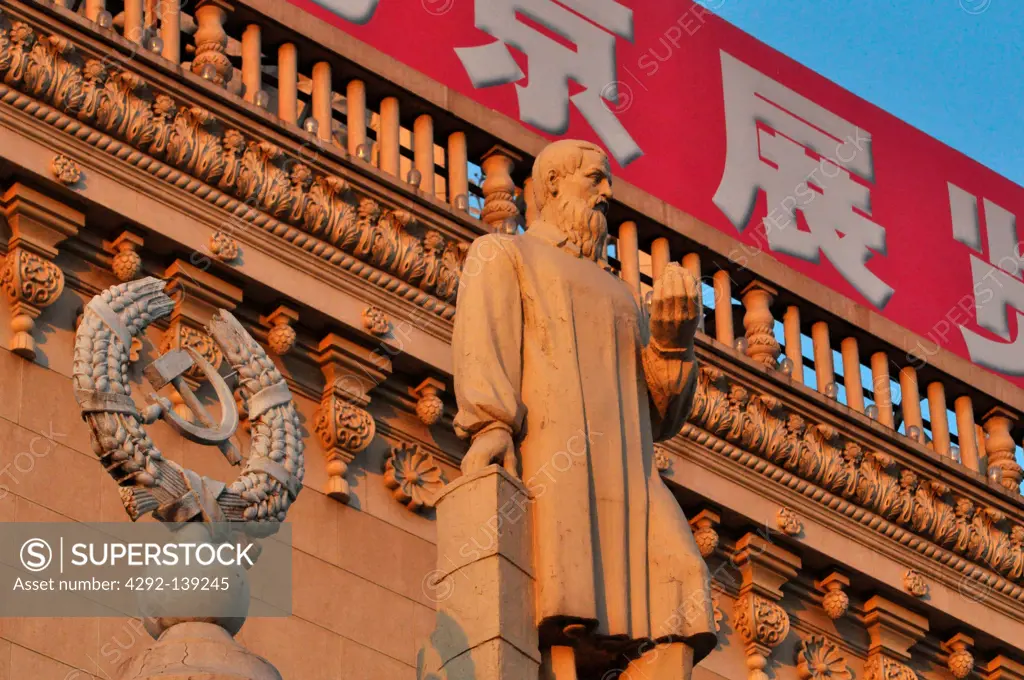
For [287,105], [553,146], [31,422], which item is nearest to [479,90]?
[287,105]

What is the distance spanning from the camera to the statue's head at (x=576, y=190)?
46.0 ft

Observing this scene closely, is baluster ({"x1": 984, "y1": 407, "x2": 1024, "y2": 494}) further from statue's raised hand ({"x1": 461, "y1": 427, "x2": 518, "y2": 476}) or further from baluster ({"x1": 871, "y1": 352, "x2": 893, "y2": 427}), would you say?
statue's raised hand ({"x1": 461, "y1": 427, "x2": 518, "y2": 476})

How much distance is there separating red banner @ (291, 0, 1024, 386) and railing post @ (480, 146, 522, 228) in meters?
0.46

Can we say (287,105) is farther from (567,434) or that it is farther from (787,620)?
(567,434)

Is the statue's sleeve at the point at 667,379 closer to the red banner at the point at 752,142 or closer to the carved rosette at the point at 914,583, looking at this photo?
the red banner at the point at 752,142

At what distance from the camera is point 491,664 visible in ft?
40.2

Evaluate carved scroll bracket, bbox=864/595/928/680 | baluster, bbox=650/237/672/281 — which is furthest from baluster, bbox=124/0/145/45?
carved scroll bracket, bbox=864/595/928/680

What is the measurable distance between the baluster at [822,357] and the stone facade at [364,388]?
16 cm

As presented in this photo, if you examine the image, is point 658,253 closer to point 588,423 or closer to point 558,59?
point 558,59

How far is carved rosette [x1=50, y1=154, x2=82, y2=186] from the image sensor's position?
18.9 meters

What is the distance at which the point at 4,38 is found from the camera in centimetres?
1898

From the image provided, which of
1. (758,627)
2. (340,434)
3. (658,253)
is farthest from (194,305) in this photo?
(758,627)

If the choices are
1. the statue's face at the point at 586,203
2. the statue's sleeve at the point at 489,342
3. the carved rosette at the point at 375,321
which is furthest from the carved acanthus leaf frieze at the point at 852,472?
the statue's sleeve at the point at 489,342

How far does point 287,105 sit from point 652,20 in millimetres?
4726
